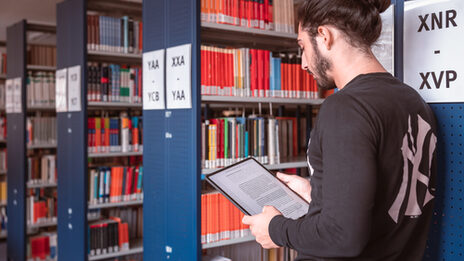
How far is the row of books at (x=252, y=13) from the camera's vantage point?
2729 millimetres

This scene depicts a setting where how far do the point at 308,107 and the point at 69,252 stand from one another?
2327mm

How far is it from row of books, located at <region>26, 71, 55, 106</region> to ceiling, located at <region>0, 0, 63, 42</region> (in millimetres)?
1219

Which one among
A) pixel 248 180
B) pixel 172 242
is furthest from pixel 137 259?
pixel 248 180

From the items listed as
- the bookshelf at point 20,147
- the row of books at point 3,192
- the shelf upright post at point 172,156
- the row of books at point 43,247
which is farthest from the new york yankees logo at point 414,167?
the row of books at point 3,192

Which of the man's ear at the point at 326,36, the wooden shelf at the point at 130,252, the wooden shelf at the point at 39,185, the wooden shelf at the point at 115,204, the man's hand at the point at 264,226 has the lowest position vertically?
the wooden shelf at the point at 130,252

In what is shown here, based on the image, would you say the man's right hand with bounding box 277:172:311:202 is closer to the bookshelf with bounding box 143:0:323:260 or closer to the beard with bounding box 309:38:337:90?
the beard with bounding box 309:38:337:90

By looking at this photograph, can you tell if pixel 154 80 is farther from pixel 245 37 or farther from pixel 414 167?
pixel 414 167

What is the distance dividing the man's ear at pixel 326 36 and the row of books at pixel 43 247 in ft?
14.8

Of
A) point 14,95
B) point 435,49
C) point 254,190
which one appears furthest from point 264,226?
point 14,95

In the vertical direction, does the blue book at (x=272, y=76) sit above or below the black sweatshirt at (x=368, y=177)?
above

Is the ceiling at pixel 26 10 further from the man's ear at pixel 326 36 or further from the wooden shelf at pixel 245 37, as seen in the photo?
the man's ear at pixel 326 36

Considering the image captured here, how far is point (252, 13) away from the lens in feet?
9.73

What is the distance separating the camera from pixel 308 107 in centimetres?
357

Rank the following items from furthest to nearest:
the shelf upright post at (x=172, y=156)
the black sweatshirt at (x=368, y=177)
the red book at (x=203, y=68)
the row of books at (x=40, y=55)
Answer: the row of books at (x=40, y=55), the red book at (x=203, y=68), the shelf upright post at (x=172, y=156), the black sweatshirt at (x=368, y=177)
